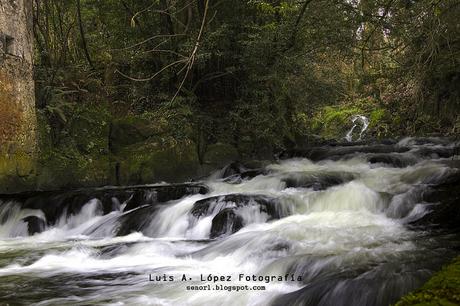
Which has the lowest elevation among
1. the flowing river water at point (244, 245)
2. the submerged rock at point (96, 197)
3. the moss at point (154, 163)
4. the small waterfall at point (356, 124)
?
the flowing river water at point (244, 245)

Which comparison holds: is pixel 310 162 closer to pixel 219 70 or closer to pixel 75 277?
pixel 219 70

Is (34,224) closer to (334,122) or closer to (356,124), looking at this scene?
(356,124)

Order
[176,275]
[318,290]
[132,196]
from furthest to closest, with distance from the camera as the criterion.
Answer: [132,196], [176,275], [318,290]

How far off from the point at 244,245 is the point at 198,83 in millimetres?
7107

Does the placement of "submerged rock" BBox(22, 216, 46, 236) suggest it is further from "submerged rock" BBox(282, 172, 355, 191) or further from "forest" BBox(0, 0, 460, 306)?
"submerged rock" BBox(282, 172, 355, 191)

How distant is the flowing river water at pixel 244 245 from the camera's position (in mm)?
4441

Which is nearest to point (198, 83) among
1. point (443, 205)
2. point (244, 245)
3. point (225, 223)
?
point (225, 223)

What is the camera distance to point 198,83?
482 inches

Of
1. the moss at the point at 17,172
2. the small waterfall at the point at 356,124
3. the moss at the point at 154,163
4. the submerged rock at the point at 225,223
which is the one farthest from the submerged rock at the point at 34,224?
the small waterfall at the point at 356,124

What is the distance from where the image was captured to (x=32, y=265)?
588cm

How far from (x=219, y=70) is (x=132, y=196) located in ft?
16.9

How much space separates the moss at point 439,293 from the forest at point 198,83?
267 inches

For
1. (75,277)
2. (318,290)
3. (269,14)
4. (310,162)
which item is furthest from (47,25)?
(318,290)

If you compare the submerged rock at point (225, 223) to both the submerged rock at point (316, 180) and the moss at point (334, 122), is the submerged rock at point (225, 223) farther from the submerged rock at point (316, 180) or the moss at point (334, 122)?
the moss at point (334, 122)
